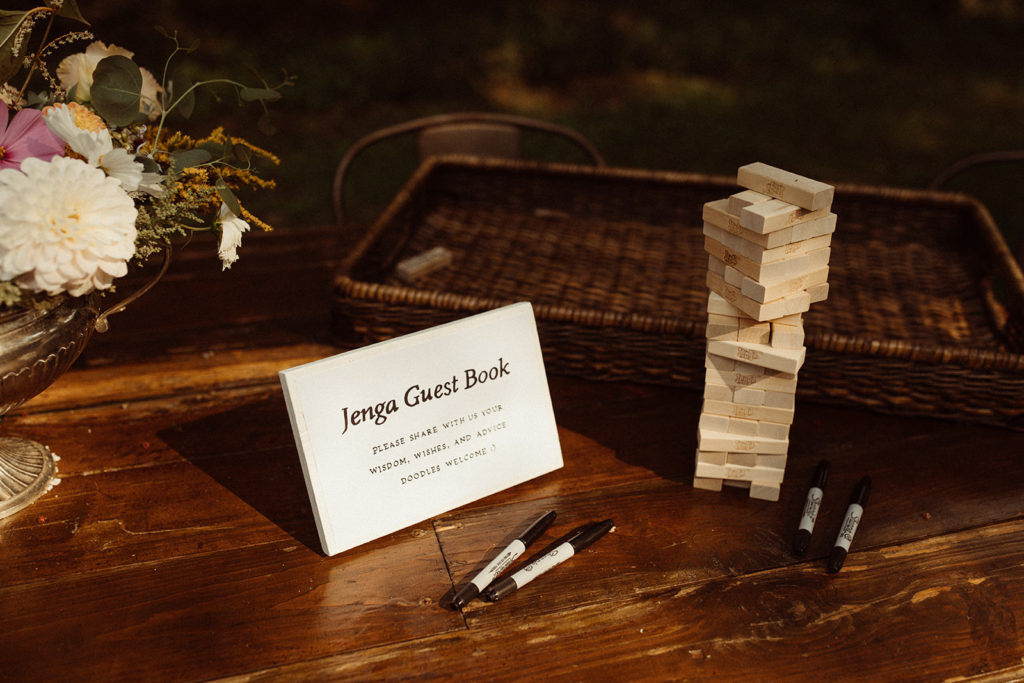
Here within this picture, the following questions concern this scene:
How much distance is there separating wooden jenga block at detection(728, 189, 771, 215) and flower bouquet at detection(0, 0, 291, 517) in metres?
0.57

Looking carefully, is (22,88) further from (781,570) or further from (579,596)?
(781,570)

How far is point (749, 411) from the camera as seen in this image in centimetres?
100

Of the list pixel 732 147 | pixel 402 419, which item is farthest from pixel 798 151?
pixel 402 419

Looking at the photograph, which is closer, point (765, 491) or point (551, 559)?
point (551, 559)

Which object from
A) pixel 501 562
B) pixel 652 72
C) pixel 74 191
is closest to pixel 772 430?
pixel 501 562

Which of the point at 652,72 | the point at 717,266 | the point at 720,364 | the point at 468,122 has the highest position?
the point at 717,266

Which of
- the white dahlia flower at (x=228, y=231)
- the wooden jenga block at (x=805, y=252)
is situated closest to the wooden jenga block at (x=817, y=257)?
the wooden jenga block at (x=805, y=252)

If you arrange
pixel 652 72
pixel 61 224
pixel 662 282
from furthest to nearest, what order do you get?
pixel 652 72 → pixel 662 282 → pixel 61 224

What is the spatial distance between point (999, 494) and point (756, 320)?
17.5 inches

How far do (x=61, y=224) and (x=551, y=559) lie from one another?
2.03ft

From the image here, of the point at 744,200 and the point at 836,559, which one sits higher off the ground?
the point at 744,200

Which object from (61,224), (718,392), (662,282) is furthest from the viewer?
(662,282)

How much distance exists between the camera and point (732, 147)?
163 inches

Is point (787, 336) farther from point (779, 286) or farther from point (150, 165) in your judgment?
point (150, 165)
